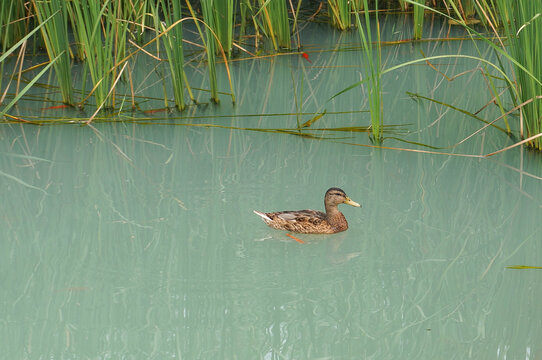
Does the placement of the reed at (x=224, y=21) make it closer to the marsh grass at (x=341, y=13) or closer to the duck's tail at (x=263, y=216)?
the marsh grass at (x=341, y=13)

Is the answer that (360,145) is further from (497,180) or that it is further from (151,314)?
(151,314)

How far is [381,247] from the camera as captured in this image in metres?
3.87

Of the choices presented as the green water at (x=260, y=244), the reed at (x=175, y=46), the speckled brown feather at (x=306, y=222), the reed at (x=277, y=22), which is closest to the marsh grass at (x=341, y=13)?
the reed at (x=277, y=22)

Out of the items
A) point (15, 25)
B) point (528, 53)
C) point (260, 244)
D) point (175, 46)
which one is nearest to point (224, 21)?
point (175, 46)

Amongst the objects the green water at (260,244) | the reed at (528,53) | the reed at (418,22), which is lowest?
the green water at (260,244)

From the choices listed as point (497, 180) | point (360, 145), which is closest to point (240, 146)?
point (360, 145)

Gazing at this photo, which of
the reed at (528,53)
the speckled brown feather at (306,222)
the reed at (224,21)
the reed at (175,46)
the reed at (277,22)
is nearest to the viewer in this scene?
the speckled brown feather at (306,222)

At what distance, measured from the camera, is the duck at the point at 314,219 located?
158 inches

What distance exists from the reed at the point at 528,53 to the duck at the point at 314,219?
120 centimetres

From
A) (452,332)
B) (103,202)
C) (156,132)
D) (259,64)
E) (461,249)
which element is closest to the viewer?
(452,332)

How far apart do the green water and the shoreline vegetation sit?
24 cm

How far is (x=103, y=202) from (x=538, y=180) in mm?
2386

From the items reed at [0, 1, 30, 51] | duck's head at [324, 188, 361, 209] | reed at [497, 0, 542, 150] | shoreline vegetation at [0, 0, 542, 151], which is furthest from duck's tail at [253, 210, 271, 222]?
reed at [0, 1, 30, 51]

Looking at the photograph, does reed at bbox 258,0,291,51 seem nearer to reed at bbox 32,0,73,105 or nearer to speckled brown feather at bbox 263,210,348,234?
reed at bbox 32,0,73,105
